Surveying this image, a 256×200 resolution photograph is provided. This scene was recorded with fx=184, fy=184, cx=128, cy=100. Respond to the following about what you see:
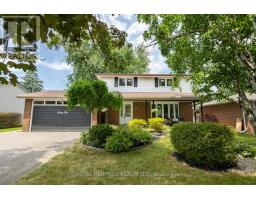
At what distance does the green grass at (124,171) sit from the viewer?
4.56 metres

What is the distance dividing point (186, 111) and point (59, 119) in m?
11.4

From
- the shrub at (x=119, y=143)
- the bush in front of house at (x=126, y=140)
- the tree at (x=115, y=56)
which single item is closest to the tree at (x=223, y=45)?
the tree at (x=115, y=56)

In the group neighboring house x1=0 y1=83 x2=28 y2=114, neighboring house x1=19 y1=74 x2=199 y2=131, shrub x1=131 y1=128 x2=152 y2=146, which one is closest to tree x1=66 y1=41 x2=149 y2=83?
shrub x1=131 y1=128 x2=152 y2=146

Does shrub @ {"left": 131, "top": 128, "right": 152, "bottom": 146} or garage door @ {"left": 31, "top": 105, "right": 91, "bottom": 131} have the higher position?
garage door @ {"left": 31, "top": 105, "right": 91, "bottom": 131}

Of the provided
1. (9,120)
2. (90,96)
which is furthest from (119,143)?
(9,120)

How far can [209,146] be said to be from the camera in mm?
5148

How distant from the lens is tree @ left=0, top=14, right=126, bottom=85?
2410 millimetres

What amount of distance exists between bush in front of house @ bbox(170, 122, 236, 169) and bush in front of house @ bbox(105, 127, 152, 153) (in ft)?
7.66

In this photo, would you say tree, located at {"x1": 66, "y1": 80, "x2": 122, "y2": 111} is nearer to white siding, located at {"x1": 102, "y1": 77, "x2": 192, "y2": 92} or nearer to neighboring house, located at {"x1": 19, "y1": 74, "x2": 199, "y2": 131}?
neighboring house, located at {"x1": 19, "y1": 74, "x2": 199, "y2": 131}

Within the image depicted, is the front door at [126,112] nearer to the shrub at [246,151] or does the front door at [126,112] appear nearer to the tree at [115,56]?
the tree at [115,56]

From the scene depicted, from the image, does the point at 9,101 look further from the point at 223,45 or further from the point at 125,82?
the point at 223,45

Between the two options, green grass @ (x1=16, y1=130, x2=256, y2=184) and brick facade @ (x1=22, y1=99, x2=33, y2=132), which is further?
brick facade @ (x1=22, y1=99, x2=33, y2=132)
